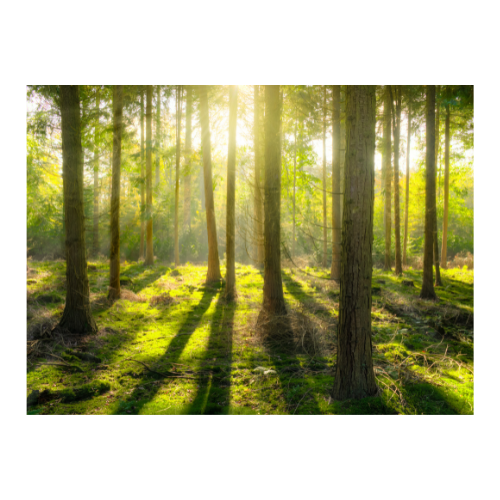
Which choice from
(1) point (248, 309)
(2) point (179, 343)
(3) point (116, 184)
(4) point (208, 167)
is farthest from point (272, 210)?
(4) point (208, 167)

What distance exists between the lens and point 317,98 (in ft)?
38.7

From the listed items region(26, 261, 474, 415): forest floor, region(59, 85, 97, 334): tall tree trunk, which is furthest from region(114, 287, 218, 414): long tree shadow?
region(59, 85, 97, 334): tall tree trunk

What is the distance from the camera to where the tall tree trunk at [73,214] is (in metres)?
5.64

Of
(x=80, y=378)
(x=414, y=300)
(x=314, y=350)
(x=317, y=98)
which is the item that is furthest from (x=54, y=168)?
(x=414, y=300)

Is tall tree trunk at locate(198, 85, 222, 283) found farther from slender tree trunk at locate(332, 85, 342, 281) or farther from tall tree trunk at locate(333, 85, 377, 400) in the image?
tall tree trunk at locate(333, 85, 377, 400)

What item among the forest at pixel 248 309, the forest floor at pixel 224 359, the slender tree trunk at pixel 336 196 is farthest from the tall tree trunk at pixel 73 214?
the slender tree trunk at pixel 336 196

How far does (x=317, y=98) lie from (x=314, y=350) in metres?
10.4

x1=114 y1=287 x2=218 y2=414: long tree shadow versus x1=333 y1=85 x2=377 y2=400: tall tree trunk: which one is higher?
x1=333 y1=85 x2=377 y2=400: tall tree trunk

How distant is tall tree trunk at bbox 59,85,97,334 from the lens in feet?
18.5

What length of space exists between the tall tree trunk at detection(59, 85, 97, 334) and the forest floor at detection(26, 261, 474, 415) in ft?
1.83

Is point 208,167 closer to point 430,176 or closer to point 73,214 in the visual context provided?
point 73,214

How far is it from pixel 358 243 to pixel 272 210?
3440 millimetres

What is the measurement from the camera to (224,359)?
209 inches
